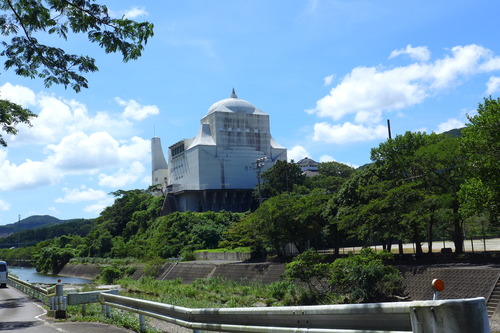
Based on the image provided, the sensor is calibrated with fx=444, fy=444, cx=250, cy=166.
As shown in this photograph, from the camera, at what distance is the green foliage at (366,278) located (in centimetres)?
2089

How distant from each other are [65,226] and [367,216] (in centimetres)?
13784

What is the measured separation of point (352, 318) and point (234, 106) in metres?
83.0

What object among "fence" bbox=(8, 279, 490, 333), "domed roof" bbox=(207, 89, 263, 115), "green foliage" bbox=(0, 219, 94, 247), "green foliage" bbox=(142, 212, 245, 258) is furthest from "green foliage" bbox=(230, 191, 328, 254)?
"green foliage" bbox=(0, 219, 94, 247)

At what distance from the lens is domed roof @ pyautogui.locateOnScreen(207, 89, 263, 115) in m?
85.6

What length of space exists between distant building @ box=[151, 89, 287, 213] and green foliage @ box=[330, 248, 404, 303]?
5718cm

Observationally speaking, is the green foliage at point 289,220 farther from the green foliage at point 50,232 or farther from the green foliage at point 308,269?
the green foliage at point 50,232

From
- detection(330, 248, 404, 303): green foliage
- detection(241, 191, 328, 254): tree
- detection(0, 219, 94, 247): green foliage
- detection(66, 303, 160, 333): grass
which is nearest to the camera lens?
detection(66, 303, 160, 333): grass

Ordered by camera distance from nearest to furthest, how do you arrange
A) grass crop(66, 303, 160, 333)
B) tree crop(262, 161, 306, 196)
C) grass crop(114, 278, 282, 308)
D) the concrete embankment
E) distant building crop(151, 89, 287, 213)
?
grass crop(66, 303, 160, 333) < the concrete embankment < grass crop(114, 278, 282, 308) < tree crop(262, 161, 306, 196) < distant building crop(151, 89, 287, 213)

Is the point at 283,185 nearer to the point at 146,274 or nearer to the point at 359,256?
the point at 146,274

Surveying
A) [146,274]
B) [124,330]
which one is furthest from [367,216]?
[146,274]

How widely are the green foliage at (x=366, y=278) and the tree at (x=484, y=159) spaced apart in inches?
216

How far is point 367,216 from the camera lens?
29.2 metres

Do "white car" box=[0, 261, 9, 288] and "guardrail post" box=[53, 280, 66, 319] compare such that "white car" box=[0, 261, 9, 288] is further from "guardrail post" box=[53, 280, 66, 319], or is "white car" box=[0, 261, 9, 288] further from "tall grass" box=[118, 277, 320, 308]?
"guardrail post" box=[53, 280, 66, 319]

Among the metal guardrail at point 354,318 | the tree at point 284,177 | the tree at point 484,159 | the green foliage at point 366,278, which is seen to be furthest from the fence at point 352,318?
the tree at point 284,177
